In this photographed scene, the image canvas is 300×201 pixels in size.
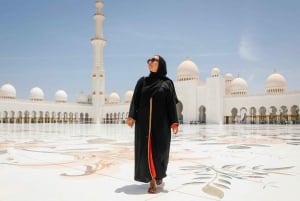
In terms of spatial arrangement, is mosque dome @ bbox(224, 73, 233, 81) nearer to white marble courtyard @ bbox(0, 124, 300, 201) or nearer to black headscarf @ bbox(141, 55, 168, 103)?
white marble courtyard @ bbox(0, 124, 300, 201)

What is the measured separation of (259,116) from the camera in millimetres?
28375

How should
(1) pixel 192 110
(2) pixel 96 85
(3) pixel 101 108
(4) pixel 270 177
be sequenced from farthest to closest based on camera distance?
(3) pixel 101 108 < (2) pixel 96 85 < (1) pixel 192 110 < (4) pixel 270 177

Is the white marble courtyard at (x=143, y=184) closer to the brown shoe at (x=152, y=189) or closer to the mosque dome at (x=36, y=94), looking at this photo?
the brown shoe at (x=152, y=189)

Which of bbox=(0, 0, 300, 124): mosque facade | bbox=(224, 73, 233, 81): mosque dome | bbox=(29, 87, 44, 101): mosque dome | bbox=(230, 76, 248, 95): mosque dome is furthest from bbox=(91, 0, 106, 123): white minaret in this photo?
bbox=(230, 76, 248, 95): mosque dome

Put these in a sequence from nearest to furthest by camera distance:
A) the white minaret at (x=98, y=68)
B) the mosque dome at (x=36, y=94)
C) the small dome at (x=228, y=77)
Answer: the white minaret at (x=98, y=68)
the small dome at (x=228, y=77)
the mosque dome at (x=36, y=94)

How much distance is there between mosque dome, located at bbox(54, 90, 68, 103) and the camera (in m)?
41.2

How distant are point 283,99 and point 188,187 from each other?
89.9 ft

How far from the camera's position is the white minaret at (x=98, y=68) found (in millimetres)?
34062

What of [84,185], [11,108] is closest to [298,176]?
[84,185]

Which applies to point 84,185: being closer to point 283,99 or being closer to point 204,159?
point 204,159

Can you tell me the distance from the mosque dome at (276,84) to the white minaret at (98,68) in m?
19.9

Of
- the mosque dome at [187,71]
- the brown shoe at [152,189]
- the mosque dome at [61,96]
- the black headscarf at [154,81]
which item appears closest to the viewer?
the brown shoe at [152,189]

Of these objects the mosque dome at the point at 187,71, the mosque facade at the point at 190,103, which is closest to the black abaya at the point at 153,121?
the mosque facade at the point at 190,103

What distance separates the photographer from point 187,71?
33.2 meters
